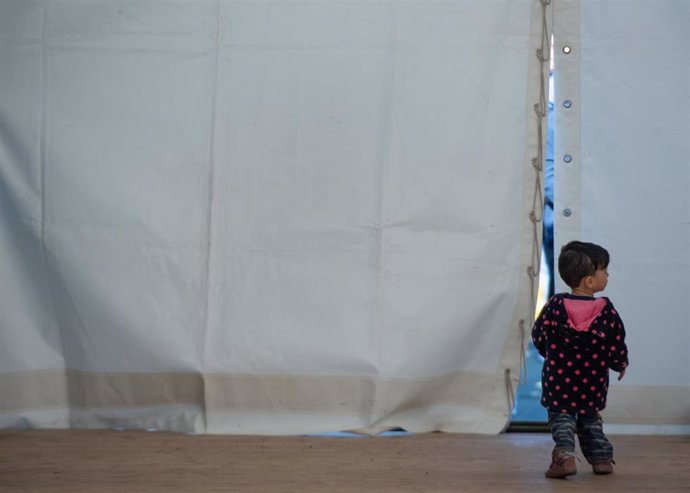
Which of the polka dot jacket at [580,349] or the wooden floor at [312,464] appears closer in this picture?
the wooden floor at [312,464]

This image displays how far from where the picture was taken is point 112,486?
2506 millimetres

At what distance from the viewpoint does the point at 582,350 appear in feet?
8.90

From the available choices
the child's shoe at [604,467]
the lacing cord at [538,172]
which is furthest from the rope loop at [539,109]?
the child's shoe at [604,467]

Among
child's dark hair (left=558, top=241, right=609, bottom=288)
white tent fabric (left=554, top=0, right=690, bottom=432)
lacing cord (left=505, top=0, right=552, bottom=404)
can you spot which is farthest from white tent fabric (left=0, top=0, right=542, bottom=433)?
child's dark hair (left=558, top=241, right=609, bottom=288)

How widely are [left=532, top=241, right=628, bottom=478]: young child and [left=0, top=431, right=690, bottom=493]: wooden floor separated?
120 mm

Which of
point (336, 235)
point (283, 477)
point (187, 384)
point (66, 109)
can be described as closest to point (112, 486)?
point (283, 477)

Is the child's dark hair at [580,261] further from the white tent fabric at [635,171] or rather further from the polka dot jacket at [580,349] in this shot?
the white tent fabric at [635,171]

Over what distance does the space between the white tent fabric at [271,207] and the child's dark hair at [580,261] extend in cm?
57

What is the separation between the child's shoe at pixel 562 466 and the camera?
2.63m

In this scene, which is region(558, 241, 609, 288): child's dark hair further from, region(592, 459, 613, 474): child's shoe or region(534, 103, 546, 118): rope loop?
region(534, 103, 546, 118): rope loop

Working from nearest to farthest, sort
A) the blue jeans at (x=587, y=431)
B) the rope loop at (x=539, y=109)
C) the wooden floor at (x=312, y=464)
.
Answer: the wooden floor at (x=312, y=464)
the blue jeans at (x=587, y=431)
the rope loop at (x=539, y=109)

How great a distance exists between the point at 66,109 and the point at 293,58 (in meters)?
0.71

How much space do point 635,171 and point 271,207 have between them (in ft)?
3.65

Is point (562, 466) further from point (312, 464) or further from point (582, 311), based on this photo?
point (312, 464)
